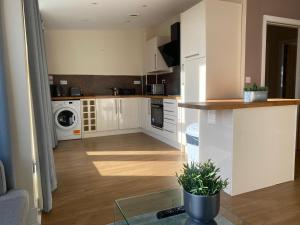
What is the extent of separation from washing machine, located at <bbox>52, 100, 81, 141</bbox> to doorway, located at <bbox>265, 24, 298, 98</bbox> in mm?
4307

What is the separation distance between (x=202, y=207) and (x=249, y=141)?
4.95 feet

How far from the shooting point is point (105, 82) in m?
5.63

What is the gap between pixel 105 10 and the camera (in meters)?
3.97

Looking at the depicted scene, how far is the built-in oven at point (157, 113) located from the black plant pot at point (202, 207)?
3402 mm

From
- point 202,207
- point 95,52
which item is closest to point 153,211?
point 202,207

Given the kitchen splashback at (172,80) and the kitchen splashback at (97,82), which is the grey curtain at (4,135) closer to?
the kitchen splashback at (172,80)

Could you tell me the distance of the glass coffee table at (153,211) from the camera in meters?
1.28

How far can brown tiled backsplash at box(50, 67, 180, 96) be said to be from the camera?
16.7 ft

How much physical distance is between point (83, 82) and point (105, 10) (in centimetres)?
196

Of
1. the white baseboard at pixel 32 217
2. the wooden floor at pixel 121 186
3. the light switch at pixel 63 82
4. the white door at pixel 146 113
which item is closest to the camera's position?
the white baseboard at pixel 32 217

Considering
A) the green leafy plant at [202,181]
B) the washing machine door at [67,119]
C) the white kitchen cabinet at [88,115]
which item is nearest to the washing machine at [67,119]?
the washing machine door at [67,119]

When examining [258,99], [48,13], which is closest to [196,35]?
[258,99]

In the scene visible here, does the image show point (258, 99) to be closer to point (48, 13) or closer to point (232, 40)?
point (232, 40)

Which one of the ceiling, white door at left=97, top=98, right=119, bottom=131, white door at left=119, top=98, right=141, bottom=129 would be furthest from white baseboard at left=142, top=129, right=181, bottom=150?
the ceiling
